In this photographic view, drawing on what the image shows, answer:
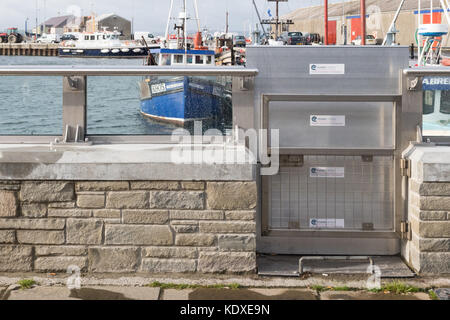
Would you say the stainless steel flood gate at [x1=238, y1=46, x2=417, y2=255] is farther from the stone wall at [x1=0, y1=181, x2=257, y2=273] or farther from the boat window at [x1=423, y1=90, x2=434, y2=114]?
the stone wall at [x1=0, y1=181, x2=257, y2=273]

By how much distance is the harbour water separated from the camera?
605 centimetres

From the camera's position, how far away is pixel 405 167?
5824mm

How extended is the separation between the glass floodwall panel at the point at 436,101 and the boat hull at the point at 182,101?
1967 millimetres

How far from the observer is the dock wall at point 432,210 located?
5.43 m

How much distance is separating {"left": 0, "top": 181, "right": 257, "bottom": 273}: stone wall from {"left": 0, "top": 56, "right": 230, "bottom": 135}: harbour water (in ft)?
2.64

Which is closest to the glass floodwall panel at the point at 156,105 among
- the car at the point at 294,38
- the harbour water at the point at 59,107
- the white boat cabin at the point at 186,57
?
the harbour water at the point at 59,107

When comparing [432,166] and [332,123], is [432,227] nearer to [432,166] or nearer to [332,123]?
[432,166]

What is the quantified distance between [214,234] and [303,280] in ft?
2.91

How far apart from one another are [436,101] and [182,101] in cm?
246

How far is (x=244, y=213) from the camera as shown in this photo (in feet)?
18.1
